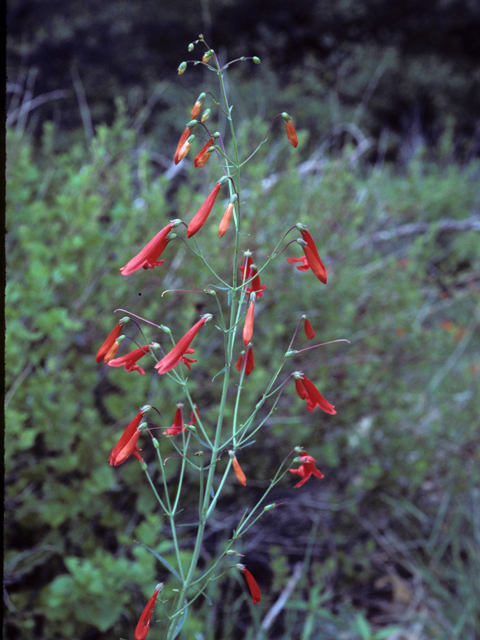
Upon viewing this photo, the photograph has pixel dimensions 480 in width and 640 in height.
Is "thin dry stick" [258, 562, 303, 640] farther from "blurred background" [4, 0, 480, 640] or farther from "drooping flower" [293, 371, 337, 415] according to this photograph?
"drooping flower" [293, 371, 337, 415]

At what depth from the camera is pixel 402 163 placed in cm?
1030

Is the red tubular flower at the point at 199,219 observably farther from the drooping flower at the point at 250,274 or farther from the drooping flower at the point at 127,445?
the drooping flower at the point at 127,445

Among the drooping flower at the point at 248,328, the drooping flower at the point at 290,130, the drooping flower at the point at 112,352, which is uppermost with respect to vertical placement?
the drooping flower at the point at 290,130

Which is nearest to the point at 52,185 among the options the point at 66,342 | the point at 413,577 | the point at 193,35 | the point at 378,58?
the point at 66,342

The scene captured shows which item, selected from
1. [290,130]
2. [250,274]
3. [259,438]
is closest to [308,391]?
[250,274]

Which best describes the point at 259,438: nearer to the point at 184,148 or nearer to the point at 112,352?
the point at 112,352

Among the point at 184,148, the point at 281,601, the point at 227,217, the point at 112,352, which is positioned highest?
the point at 184,148

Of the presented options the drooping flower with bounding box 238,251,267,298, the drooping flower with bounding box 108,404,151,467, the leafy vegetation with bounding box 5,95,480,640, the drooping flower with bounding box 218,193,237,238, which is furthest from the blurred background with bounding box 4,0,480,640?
the drooping flower with bounding box 218,193,237,238

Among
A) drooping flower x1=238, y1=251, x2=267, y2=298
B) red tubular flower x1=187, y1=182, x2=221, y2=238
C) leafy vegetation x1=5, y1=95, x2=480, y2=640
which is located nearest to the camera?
red tubular flower x1=187, y1=182, x2=221, y2=238

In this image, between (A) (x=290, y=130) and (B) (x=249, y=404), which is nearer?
(A) (x=290, y=130)

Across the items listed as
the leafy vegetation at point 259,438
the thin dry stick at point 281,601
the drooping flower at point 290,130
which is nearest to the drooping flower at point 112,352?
the drooping flower at point 290,130

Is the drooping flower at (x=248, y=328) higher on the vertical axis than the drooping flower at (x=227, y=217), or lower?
lower

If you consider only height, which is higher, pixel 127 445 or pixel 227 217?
pixel 227 217

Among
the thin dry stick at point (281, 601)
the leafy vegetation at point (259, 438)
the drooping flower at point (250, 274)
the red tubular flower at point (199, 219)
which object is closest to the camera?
the red tubular flower at point (199, 219)
